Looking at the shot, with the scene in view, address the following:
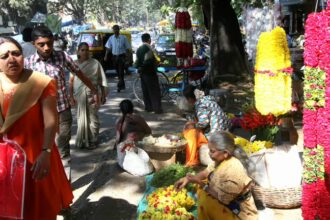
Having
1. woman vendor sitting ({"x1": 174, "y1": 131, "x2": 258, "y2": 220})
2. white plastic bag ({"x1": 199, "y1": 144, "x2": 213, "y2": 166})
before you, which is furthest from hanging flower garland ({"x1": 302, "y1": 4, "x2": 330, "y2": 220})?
white plastic bag ({"x1": 199, "y1": 144, "x2": 213, "y2": 166})

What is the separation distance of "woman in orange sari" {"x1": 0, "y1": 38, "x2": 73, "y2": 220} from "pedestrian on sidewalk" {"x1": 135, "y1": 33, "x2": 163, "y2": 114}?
6.30 meters

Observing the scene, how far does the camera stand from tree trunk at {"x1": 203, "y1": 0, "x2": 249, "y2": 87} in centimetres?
1274

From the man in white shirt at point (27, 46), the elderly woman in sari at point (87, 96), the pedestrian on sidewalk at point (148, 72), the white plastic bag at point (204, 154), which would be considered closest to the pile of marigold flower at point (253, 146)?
the white plastic bag at point (204, 154)

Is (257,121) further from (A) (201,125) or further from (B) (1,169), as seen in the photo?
(B) (1,169)

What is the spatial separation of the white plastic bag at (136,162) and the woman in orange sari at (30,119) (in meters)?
2.44

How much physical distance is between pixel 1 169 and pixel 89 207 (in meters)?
2.00

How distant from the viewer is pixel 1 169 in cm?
306

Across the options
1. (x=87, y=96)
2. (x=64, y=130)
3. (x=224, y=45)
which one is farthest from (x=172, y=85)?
(x=64, y=130)

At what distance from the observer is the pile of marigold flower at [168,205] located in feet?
12.6

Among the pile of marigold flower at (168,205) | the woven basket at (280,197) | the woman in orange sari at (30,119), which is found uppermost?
the woman in orange sari at (30,119)

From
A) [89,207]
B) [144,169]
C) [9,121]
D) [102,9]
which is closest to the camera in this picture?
[9,121]

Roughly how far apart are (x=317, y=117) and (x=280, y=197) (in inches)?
54.7

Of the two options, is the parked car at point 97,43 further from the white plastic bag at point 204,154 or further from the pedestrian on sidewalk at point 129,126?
the white plastic bag at point 204,154

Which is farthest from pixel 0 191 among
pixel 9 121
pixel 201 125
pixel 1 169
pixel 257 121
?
pixel 257 121
